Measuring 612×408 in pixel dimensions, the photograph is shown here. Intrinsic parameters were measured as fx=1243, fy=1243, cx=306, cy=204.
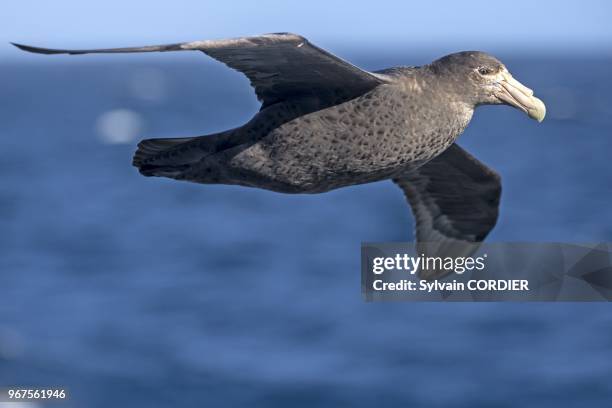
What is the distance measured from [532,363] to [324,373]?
19.4 ft

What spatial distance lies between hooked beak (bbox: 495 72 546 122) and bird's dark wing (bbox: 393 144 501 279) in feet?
6.19

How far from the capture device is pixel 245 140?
7.58 meters

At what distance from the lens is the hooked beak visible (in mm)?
7598

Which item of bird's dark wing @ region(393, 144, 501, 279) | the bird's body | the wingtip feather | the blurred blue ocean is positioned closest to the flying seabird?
the bird's body

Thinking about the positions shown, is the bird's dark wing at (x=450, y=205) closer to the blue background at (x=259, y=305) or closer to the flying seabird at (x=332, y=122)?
the flying seabird at (x=332, y=122)

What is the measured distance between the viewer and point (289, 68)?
7.29m

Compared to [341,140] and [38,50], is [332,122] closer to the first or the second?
[341,140]

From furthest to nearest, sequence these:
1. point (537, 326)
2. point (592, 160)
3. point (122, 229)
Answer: point (592, 160)
point (122, 229)
point (537, 326)

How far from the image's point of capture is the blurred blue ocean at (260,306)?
30.7 m

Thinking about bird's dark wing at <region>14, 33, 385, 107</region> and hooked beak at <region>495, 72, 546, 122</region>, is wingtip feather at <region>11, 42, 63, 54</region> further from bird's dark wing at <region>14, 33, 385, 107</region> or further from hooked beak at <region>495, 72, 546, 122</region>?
hooked beak at <region>495, 72, 546, 122</region>

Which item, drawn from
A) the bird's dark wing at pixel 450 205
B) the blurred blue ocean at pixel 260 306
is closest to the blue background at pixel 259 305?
the blurred blue ocean at pixel 260 306

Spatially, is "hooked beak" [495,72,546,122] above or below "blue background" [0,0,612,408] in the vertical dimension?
below

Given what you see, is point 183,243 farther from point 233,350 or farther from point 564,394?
point 564,394

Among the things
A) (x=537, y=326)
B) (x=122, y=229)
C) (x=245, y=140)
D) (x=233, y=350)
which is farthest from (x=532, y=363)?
(x=245, y=140)
